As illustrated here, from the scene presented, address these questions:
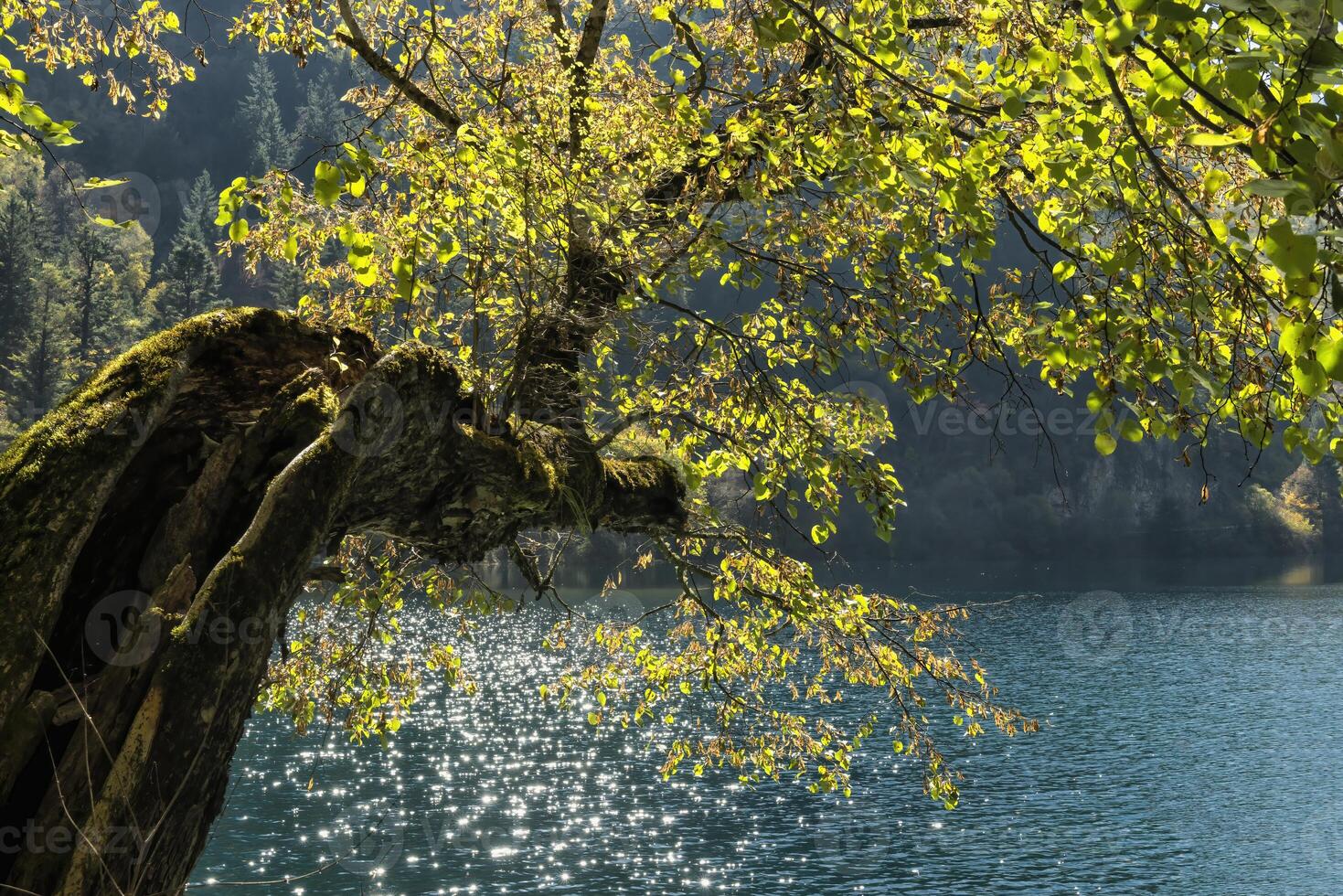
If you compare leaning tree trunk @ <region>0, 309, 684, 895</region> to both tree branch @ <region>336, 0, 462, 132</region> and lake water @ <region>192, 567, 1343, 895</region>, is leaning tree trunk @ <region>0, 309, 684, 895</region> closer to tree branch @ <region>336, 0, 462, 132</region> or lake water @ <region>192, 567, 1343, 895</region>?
tree branch @ <region>336, 0, 462, 132</region>

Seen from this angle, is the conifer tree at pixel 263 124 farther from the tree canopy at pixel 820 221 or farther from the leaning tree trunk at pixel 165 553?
the leaning tree trunk at pixel 165 553

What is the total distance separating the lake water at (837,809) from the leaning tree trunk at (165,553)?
464 inches

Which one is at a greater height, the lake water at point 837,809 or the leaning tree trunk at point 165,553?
the leaning tree trunk at point 165,553

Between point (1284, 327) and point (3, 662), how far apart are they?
3756 mm

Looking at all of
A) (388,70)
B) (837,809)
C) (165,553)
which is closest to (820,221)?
(388,70)

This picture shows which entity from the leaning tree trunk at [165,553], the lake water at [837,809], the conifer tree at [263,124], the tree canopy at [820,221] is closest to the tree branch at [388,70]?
the tree canopy at [820,221]

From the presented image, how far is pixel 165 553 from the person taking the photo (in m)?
3.83

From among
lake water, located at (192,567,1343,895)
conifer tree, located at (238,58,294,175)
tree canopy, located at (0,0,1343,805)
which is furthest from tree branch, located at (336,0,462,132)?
conifer tree, located at (238,58,294,175)

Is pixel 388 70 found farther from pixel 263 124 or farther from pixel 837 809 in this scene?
pixel 263 124

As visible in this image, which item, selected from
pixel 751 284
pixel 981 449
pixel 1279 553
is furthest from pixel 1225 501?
pixel 751 284

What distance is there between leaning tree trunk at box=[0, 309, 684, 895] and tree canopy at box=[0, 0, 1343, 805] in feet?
1.97

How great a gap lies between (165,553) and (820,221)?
5506mm

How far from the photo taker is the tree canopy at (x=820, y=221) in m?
2.93

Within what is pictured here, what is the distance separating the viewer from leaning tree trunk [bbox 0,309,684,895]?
10.7 feet
